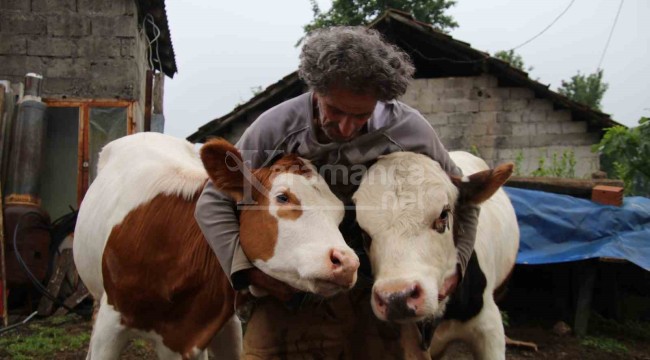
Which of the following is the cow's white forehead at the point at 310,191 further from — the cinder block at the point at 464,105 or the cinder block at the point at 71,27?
the cinder block at the point at 464,105

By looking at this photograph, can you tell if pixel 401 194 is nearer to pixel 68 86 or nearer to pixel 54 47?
pixel 68 86

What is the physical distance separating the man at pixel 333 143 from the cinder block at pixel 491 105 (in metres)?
7.94

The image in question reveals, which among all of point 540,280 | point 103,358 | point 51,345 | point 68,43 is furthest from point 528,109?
point 103,358

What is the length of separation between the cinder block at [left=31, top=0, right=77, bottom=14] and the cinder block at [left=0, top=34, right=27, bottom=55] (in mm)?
430

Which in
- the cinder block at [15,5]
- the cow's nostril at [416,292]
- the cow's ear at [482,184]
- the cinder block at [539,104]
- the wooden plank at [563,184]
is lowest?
the cow's nostril at [416,292]

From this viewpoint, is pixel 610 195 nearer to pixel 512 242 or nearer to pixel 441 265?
pixel 512 242

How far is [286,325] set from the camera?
2617 millimetres

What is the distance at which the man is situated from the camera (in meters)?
2.35

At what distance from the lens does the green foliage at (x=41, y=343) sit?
5.18 m

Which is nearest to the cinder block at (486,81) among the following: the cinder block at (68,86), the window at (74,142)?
the window at (74,142)

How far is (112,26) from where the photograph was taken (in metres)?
7.86

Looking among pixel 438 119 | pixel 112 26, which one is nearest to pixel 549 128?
pixel 438 119

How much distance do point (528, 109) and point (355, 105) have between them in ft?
28.1

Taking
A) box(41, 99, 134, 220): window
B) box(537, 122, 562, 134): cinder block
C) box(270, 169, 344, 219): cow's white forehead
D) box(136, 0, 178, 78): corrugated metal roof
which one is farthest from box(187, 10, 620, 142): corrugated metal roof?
box(270, 169, 344, 219): cow's white forehead
